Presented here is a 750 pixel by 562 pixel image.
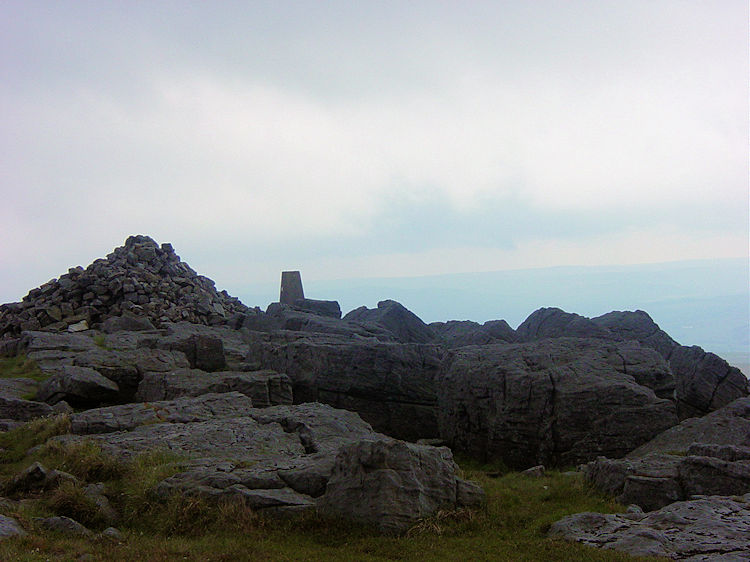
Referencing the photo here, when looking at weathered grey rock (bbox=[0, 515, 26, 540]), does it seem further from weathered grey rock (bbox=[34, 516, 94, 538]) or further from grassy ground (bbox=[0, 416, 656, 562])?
weathered grey rock (bbox=[34, 516, 94, 538])

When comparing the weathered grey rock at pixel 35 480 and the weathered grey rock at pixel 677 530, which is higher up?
the weathered grey rock at pixel 35 480

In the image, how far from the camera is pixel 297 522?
13.6m

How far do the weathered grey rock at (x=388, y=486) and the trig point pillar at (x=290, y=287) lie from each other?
41733 mm

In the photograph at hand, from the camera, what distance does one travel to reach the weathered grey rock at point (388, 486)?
13336mm

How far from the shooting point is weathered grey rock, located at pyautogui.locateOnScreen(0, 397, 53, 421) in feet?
79.7

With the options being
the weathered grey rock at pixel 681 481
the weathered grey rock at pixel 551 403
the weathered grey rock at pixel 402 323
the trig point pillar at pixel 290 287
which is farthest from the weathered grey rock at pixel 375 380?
the trig point pillar at pixel 290 287

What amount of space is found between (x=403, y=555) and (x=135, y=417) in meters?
12.9

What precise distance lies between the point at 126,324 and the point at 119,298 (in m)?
6.23

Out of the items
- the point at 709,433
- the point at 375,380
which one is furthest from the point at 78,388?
the point at 709,433

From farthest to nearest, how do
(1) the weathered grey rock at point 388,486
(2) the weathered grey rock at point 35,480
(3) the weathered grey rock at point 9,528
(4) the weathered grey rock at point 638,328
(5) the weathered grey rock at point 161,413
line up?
(4) the weathered grey rock at point 638,328
(5) the weathered grey rock at point 161,413
(2) the weathered grey rock at point 35,480
(1) the weathered grey rock at point 388,486
(3) the weathered grey rock at point 9,528

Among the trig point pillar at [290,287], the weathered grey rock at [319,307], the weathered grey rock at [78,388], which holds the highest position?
the trig point pillar at [290,287]

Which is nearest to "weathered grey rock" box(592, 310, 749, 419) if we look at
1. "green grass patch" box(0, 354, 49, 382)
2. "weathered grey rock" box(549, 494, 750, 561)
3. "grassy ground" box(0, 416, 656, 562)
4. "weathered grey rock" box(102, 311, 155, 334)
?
"grassy ground" box(0, 416, 656, 562)

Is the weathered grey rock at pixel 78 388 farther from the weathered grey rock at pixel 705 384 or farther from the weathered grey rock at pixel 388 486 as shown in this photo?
the weathered grey rock at pixel 705 384

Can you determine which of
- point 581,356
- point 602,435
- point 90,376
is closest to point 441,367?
point 581,356
